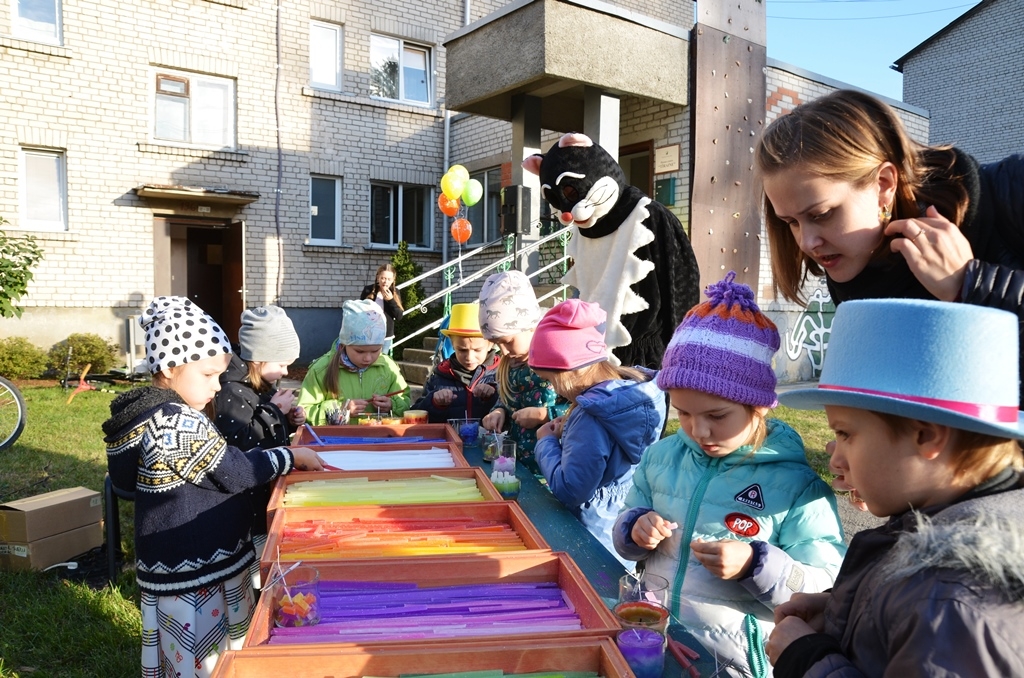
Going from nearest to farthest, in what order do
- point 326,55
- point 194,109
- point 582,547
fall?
point 582,547
point 194,109
point 326,55

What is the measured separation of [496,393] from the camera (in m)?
4.01

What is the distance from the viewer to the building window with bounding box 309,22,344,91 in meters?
13.8

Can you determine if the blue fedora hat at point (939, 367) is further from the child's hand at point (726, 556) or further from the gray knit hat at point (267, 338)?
the gray knit hat at point (267, 338)

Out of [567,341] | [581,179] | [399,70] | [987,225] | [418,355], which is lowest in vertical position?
[418,355]

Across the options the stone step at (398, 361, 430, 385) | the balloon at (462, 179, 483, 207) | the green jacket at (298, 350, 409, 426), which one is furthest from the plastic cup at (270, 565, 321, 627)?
the balloon at (462, 179, 483, 207)

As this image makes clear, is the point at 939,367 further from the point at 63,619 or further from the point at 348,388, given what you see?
the point at 63,619

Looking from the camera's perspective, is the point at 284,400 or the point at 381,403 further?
the point at 381,403

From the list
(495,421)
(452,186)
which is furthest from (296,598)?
(452,186)

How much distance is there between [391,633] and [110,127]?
1312 centimetres

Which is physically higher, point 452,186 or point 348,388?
point 452,186

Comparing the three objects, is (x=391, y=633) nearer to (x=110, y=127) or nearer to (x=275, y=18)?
(x=110, y=127)

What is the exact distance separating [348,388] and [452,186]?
7.67m

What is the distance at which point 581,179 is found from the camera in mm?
3797

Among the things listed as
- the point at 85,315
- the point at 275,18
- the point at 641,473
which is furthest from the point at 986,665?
the point at 275,18
